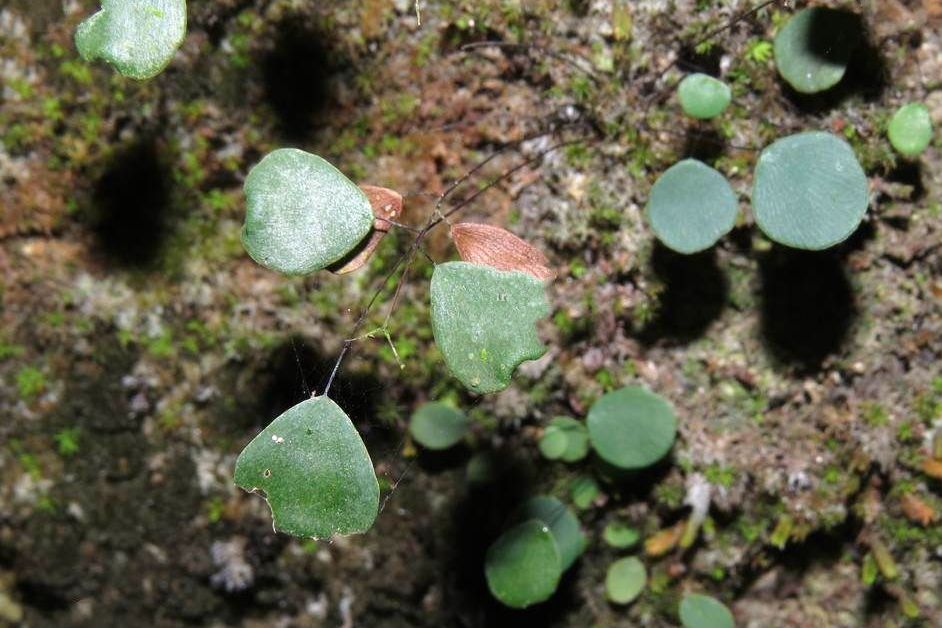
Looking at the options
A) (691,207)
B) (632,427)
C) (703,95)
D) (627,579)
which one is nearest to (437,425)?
(632,427)

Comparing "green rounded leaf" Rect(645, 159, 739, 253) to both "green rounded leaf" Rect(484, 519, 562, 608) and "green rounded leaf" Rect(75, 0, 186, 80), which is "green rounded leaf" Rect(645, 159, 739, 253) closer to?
"green rounded leaf" Rect(484, 519, 562, 608)

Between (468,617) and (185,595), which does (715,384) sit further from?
(185,595)

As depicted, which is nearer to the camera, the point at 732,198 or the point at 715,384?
the point at 732,198

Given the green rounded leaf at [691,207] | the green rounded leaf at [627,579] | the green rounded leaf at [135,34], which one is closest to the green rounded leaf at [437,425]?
the green rounded leaf at [627,579]

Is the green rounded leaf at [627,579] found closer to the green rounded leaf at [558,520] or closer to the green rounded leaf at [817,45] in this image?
the green rounded leaf at [558,520]

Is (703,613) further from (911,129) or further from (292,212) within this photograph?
(292,212)

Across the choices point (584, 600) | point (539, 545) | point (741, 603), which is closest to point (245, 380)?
point (539, 545)

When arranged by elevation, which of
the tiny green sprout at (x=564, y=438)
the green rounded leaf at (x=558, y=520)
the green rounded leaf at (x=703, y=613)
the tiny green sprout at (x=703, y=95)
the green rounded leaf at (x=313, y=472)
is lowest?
the green rounded leaf at (x=703, y=613)
